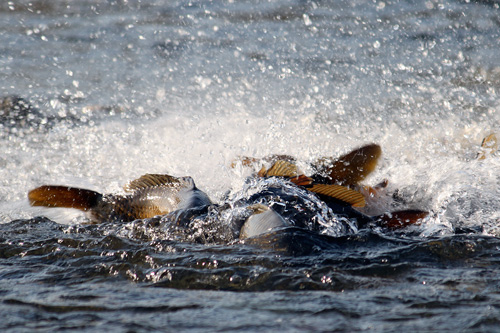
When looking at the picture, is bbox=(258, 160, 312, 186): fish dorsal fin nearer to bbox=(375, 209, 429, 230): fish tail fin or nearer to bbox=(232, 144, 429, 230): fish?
bbox=(232, 144, 429, 230): fish

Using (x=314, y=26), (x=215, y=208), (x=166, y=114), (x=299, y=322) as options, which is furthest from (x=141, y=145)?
(x=314, y=26)

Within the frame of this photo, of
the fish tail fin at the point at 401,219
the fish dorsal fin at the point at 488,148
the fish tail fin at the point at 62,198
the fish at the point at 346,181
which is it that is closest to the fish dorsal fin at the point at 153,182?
the fish tail fin at the point at 62,198

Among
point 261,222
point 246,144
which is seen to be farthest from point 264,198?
point 246,144

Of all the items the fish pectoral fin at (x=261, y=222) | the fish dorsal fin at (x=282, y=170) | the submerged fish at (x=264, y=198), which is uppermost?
the fish dorsal fin at (x=282, y=170)

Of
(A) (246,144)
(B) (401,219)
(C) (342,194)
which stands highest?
(A) (246,144)

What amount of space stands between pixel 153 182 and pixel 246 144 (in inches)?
46.2

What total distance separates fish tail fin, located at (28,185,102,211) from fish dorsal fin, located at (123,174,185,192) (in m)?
0.20

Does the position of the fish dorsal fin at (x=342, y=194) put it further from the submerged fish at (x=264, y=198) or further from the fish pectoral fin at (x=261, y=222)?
the fish pectoral fin at (x=261, y=222)

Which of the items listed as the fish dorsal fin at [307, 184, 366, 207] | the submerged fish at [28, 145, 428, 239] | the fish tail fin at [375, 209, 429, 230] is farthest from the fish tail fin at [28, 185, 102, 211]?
the fish tail fin at [375, 209, 429, 230]

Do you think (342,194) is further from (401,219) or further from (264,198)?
(264,198)

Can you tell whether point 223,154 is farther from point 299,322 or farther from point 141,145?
point 299,322

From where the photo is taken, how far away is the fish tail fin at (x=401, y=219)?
2297 millimetres

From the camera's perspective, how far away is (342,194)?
2.57m

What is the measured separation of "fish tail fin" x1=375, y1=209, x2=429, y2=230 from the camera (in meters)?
2.30
